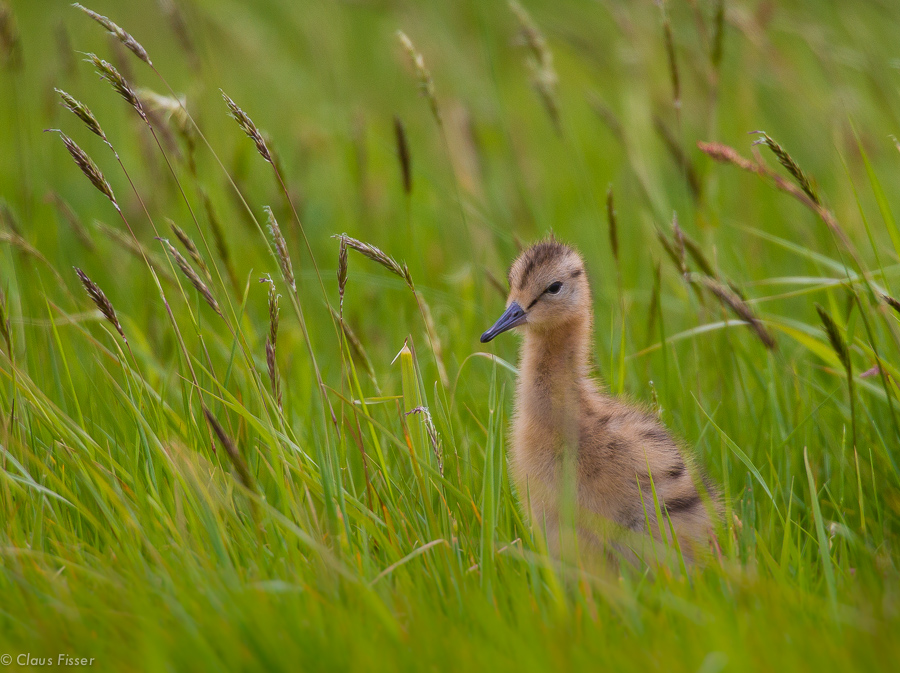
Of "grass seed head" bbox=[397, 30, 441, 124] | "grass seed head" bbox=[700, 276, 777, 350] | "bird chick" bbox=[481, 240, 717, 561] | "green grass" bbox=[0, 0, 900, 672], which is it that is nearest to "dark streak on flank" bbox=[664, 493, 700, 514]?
"bird chick" bbox=[481, 240, 717, 561]

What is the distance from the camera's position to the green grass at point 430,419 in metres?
1.80

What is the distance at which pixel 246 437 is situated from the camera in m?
2.78

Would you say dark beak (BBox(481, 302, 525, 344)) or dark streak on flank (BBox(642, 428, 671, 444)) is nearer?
dark streak on flank (BBox(642, 428, 671, 444))

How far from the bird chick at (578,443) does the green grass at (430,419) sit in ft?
0.41

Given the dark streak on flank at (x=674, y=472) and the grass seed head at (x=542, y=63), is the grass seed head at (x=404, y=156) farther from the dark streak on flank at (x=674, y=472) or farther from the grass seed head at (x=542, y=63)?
the dark streak on flank at (x=674, y=472)

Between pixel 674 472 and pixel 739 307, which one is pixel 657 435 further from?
pixel 739 307

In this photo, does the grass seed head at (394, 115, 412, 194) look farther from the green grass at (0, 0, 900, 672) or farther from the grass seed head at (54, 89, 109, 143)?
the grass seed head at (54, 89, 109, 143)

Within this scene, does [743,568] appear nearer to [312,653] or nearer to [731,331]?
[312,653]

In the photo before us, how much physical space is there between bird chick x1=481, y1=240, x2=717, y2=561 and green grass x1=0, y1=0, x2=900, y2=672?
124 mm

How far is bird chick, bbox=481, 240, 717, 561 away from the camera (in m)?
2.48

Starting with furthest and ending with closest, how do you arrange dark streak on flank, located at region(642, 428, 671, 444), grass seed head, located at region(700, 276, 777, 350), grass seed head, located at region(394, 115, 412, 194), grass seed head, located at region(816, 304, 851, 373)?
grass seed head, located at region(394, 115, 412, 194)
dark streak on flank, located at region(642, 428, 671, 444)
grass seed head, located at region(700, 276, 777, 350)
grass seed head, located at region(816, 304, 851, 373)

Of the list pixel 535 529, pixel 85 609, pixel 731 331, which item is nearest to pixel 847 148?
pixel 731 331

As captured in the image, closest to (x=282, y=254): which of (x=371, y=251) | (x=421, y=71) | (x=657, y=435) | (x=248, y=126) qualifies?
(x=371, y=251)

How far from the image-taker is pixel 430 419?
2.35 metres
